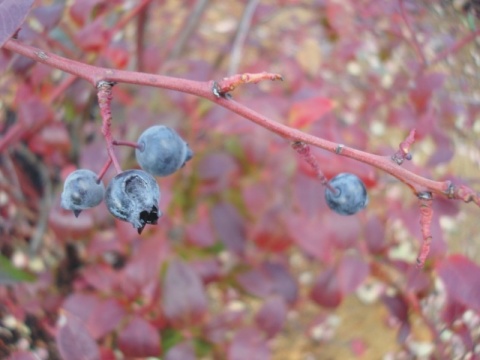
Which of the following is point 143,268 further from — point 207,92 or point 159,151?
point 207,92

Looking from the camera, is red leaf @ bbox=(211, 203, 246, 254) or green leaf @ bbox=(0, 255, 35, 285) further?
red leaf @ bbox=(211, 203, 246, 254)

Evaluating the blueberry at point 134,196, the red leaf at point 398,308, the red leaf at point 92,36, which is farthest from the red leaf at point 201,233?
the blueberry at point 134,196

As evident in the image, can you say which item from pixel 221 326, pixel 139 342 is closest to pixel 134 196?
pixel 139 342

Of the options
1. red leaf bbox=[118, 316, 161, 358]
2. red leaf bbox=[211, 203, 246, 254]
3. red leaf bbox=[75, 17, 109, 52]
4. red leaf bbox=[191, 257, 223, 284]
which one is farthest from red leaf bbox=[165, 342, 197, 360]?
red leaf bbox=[75, 17, 109, 52]

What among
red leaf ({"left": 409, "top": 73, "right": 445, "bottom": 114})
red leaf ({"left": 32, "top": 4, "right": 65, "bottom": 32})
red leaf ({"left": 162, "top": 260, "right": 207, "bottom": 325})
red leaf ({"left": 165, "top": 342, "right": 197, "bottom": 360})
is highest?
red leaf ({"left": 32, "top": 4, "right": 65, "bottom": 32})

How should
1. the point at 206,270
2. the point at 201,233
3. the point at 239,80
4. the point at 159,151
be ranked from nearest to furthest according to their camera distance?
the point at 239,80
the point at 159,151
the point at 206,270
the point at 201,233

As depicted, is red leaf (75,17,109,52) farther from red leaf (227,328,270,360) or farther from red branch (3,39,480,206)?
red leaf (227,328,270,360)

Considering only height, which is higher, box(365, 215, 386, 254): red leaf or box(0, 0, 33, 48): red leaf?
box(365, 215, 386, 254): red leaf

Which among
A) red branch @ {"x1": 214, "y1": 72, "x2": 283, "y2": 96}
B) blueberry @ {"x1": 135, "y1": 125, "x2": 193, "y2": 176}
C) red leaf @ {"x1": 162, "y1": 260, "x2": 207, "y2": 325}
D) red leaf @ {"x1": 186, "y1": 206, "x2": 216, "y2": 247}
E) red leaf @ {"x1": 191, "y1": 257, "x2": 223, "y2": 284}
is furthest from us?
red leaf @ {"x1": 186, "y1": 206, "x2": 216, "y2": 247}

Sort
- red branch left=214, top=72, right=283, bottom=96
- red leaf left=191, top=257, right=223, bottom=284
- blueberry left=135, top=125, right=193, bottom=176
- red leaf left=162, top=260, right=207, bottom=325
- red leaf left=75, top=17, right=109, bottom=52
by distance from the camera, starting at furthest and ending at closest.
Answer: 1. red leaf left=191, top=257, right=223, bottom=284
2. red leaf left=162, top=260, right=207, bottom=325
3. red leaf left=75, top=17, right=109, bottom=52
4. blueberry left=135, top=125, right=193, bottom=176
5. red branch left=214, top=72, right=283, bottom=96
